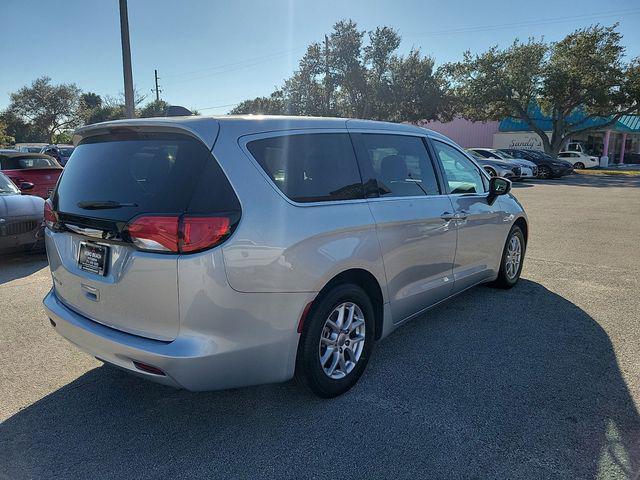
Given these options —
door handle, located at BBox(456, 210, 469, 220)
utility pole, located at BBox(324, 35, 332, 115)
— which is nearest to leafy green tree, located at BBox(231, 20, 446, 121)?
utility pole, located at BBox(324, 35, 332, 115)

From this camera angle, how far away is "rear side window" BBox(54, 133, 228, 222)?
2.44 m

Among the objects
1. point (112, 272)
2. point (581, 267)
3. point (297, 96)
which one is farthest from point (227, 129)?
point (297, 96)

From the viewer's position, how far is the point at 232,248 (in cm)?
241

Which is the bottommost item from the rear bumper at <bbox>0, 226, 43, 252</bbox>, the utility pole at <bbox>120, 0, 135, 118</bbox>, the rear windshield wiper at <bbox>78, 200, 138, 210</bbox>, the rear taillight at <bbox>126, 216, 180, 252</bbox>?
the rear bumper at <bbox>0, 226, 43, 252</bbox>

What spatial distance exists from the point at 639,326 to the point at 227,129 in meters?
4.11

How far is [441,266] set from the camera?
4.01 m

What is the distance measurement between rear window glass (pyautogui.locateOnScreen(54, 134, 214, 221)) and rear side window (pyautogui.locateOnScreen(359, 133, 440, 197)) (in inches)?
54.8

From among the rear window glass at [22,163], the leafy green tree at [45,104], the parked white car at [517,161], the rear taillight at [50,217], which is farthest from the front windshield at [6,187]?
the leafy green tree at [45,104]

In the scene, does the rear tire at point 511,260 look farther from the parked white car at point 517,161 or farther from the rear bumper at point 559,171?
the rear bumper at point 559,171

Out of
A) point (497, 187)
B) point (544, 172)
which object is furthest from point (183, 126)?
point (544, 172)

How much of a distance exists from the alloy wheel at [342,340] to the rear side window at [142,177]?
1.09 meters

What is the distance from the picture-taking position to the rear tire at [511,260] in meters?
5.19

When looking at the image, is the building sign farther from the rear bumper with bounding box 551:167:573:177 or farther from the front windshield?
the front windshield

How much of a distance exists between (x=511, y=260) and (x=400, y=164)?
2393mm
